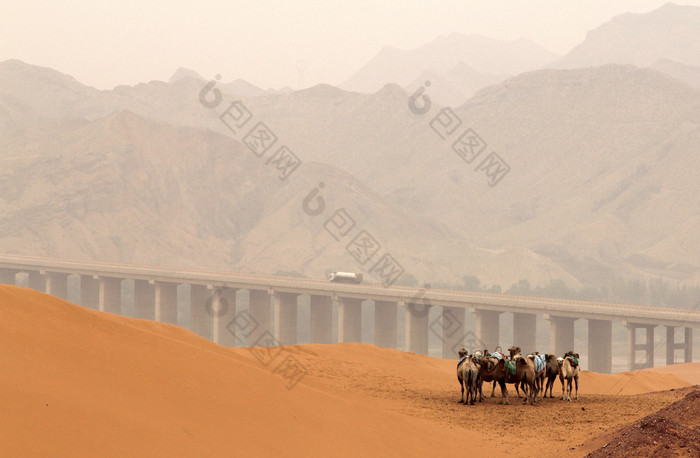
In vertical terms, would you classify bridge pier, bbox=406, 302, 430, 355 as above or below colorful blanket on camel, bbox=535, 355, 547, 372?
below

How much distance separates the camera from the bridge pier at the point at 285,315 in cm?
12256

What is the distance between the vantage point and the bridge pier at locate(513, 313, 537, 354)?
10000cm

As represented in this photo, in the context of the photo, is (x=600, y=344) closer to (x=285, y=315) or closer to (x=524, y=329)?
(x=524, y=329)

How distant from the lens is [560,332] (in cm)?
9475

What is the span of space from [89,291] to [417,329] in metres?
66.7

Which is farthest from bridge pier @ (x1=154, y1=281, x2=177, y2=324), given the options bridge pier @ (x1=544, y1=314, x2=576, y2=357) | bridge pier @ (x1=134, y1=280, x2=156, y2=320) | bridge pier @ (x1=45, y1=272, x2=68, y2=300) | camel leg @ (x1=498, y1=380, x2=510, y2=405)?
camel leg @ (x1=498, y1=380, x2=510, y2=405)

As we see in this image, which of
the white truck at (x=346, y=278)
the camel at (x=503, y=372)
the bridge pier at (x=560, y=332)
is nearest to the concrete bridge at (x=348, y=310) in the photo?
the bridge pier at (x=560, y=332)

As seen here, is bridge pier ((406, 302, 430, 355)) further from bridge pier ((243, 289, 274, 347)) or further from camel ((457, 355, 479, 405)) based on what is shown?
camel ((457, 355, 479, 405))

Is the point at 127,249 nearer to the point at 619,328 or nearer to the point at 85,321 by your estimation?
the point at 619,328

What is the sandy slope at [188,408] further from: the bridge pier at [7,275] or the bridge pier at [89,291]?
the bridge pier at [7,275]

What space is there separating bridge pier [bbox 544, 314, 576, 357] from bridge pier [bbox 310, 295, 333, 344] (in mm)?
36082

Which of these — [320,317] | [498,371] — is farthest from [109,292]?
[498,371]

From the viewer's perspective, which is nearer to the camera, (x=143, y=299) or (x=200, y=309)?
(x=200, y=309)

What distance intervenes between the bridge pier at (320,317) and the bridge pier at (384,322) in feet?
30.7
